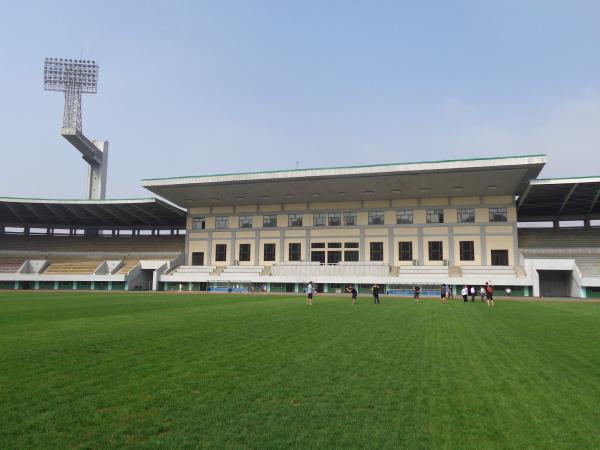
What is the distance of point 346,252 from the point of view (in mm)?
53938

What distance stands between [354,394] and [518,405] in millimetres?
2319

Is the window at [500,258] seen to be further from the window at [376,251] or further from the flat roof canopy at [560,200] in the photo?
the window at [376,251]

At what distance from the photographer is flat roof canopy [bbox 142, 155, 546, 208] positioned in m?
42.5

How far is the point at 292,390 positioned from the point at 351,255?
1867 inches

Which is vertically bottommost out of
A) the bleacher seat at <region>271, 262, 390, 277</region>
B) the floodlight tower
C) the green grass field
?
the green grass field

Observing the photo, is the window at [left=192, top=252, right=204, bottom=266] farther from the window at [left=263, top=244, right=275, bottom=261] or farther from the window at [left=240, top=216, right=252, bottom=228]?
the window at [left=263, top=244, right=275, bottom=261]

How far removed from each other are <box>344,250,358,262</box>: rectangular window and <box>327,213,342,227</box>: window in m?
3.64

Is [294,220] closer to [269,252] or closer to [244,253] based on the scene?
[269,252]

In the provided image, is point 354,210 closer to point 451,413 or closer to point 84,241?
point 84,241

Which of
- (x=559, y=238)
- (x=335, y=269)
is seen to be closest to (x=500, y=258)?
(x=559, y=238)

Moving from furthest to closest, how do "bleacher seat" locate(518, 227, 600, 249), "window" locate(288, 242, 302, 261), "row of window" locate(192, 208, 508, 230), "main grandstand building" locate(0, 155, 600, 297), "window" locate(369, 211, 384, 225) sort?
"window" locate(288, 242, 302, 261), "window" locate(369, 211, 384, 225), "row of window" locate(192, 208, 508, 230), "bleacher seat" locate(518, 227, 600, 249), "main grandstand building" locate(0, 155, 600, 297)

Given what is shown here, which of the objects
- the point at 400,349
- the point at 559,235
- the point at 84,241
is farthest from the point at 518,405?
the point at 84,241

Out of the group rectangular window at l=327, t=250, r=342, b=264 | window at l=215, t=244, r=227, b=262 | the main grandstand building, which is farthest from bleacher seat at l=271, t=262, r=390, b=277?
window at l=215, t=244, r=227, b=262

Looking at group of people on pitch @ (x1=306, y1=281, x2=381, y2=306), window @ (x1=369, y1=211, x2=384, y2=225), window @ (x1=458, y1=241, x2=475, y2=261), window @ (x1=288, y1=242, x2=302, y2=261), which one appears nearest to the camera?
group of people on pitch @ (x1=306, y1=281, x2=381, y2=306)
